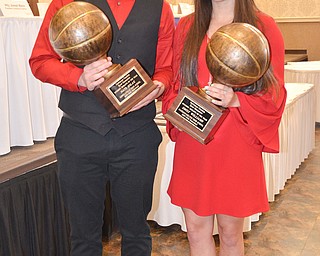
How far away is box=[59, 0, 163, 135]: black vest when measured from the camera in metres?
1.55

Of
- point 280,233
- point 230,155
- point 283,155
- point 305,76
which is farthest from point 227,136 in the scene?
point 305,76

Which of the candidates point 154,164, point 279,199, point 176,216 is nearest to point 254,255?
point 176,216

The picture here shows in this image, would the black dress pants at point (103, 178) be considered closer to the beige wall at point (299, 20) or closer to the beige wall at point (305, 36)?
the beige wall at point (299, 20)

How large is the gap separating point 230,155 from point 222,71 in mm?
377

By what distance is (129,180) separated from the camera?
1655mm

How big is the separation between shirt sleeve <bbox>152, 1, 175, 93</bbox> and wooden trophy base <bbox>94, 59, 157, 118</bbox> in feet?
0.45

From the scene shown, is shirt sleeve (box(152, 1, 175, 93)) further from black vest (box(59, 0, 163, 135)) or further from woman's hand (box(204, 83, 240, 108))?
woman's hand (box(204, 83, 240, 108))

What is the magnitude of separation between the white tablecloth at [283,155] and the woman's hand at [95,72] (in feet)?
4.97

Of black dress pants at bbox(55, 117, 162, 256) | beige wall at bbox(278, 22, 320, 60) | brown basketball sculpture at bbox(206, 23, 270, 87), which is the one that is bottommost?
beige wall at bbox(278, 22, 320, 60)

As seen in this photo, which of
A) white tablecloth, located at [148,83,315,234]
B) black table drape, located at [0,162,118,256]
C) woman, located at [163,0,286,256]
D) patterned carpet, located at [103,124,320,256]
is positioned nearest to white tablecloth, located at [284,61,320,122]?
white tablecloth, located at [148,83,315,234]

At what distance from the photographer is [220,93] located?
4.91 feet

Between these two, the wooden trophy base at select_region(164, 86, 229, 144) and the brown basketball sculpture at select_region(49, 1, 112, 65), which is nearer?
the brown basketball sculpture at select_region(49, 1, 112, 65)

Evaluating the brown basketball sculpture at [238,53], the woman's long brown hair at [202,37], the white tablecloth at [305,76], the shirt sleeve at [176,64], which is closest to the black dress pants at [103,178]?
the shirt sleeve at [176,64]

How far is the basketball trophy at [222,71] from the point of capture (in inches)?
54.9
